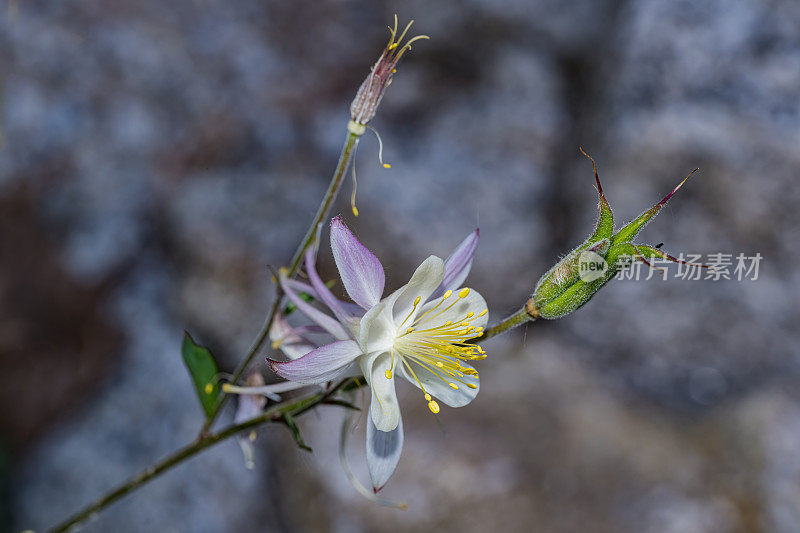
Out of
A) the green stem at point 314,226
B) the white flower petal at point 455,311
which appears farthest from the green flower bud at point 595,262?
the green stem at point 314,226

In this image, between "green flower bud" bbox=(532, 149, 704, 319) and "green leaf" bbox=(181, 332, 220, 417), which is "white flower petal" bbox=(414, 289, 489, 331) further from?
"green leaf" bbox=(181, 332, 220, 417)

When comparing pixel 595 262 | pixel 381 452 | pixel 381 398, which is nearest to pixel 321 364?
pixel 381 398

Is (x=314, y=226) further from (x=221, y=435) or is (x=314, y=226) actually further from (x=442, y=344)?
(x=221, y=435)

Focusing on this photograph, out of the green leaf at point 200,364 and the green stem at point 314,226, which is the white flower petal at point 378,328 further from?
the green leaf at point 200,364

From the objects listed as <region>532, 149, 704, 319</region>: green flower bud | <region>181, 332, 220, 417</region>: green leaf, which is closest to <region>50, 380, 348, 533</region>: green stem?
<region>181, 332, 220, 417</region>: green leaf

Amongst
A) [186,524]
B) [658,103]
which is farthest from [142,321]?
[658,103]

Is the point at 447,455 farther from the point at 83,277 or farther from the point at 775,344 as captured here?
the point at 83,277

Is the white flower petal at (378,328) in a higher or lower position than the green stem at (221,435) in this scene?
higher
